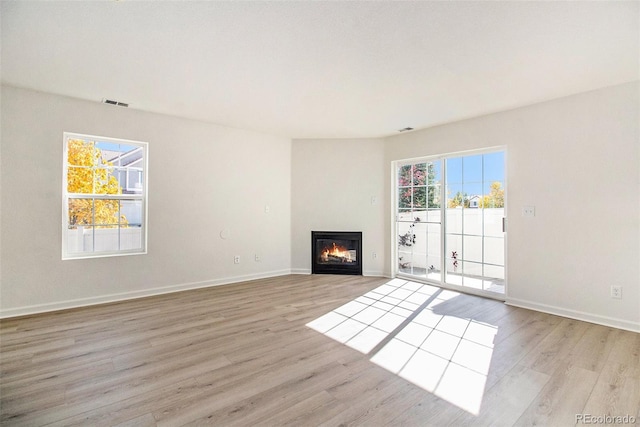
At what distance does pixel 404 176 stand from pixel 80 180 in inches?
191

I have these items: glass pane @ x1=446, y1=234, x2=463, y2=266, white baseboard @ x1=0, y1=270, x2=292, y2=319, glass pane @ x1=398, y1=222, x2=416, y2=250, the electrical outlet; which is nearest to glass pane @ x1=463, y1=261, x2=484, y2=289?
glass pane @ x1=446, y1=234, x2=463, y2=266

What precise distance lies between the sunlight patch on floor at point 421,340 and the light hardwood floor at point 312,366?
0.04 ft

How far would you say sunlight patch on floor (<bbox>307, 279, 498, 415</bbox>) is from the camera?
208 centimetres

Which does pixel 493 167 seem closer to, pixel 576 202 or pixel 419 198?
pixel 576 202

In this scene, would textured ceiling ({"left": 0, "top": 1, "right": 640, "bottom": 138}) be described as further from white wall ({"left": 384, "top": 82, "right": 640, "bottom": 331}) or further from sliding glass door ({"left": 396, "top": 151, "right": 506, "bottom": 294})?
sliding glass door ({"left": 396, "top": 151, "right": 506, "bottom": 294})

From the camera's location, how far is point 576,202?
3.34 meters

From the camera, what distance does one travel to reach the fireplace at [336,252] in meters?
5.49

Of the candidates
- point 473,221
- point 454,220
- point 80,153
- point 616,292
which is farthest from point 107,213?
point 616,292

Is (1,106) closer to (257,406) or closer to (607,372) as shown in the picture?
(257,406)

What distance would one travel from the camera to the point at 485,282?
4.19 meters

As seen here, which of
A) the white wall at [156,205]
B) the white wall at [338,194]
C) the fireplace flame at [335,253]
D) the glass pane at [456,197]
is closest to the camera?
the white wall at [156,205]

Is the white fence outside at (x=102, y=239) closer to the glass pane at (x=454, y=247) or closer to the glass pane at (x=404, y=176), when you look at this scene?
the glass pane at (x=404, y=176)

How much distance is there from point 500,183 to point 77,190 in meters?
5.58

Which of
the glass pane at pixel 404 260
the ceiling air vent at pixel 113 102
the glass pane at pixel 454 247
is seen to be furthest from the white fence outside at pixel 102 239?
the glass pane at pixel 454 247
